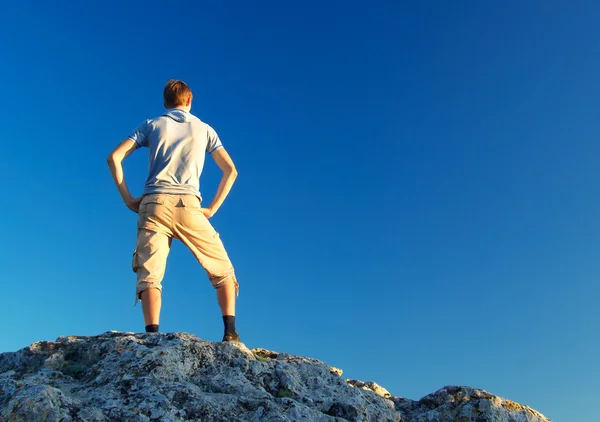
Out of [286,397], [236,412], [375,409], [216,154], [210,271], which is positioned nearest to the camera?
[236,412]

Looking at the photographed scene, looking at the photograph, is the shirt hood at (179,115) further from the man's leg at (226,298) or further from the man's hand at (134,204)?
the man's leg at (226,298)

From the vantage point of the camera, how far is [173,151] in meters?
8.25

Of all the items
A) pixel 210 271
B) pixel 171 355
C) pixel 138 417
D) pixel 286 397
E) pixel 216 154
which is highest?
pixel 216 154

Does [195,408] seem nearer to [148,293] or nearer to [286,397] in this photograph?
[286,397]

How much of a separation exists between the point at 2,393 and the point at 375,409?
3.63 m

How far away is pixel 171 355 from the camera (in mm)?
5695

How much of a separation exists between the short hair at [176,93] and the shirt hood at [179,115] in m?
0.14

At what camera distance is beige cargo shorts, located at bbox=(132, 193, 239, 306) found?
25.5 feet

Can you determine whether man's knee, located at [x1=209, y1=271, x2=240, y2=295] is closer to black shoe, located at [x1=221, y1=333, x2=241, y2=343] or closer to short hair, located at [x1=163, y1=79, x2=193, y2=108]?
black shoe, located at [x1=221, y1=333, x2=241, y2=343]

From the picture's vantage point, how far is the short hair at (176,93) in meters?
8.70

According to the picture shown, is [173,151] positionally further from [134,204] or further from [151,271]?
[151,271]

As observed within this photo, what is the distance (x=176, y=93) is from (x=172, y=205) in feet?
5.99

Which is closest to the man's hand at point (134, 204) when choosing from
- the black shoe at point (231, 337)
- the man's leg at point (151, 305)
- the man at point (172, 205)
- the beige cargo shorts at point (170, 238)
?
the man at point (172, 205)

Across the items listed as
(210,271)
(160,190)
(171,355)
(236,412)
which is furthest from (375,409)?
(160,190)
